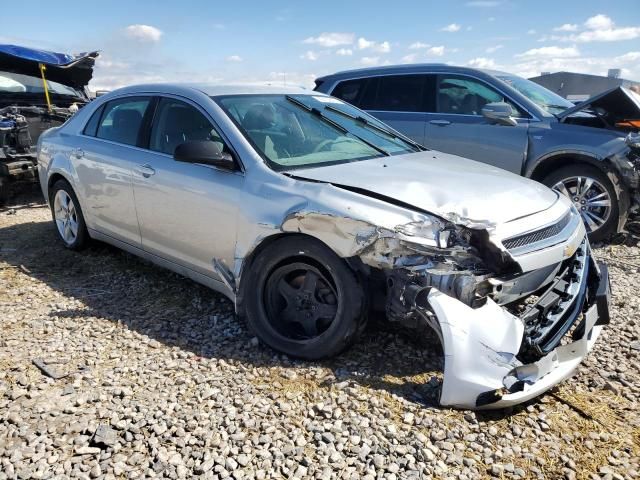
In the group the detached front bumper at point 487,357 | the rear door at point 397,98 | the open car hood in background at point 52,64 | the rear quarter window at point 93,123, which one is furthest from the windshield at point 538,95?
the open car hood in background at point 52,64

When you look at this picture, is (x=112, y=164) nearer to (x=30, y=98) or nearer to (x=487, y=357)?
(x=487, y=357)

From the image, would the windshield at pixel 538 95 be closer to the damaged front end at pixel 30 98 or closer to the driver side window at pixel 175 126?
the driver side window at pixel 175 126

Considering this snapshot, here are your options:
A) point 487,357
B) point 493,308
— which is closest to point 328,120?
point 493,308

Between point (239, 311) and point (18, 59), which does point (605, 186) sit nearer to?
point (239, 311)

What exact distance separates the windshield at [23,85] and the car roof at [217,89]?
495 cm

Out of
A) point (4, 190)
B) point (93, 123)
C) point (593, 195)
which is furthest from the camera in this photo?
point (4, 190)

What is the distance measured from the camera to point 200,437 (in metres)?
2.52

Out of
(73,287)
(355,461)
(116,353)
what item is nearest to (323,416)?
(355,461)

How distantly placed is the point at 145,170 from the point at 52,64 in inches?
230

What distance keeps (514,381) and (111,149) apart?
146 inches

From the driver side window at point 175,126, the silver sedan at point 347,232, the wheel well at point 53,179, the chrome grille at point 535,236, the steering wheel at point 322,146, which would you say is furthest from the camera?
the wheel well at point 53,179

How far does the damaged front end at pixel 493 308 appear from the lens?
254 centimetres

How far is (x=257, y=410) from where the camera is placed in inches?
107

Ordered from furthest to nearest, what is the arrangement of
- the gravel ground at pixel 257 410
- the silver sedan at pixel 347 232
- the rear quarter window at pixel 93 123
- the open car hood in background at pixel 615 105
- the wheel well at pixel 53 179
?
the open car hood in background at pixel 615 105, the wheel well at pixel 53 179, the rear quarter window at pixel 93 123, the silver sedan at pixel 347 232, the gravel ground at pixel 257 410
